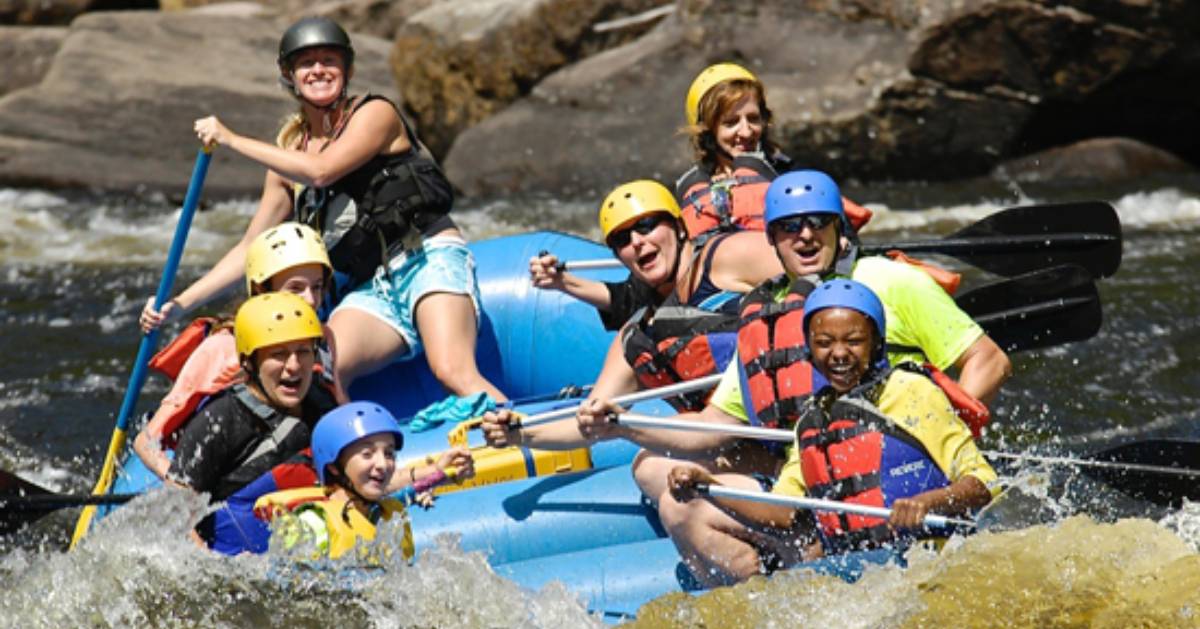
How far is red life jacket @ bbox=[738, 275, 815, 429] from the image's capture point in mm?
5109

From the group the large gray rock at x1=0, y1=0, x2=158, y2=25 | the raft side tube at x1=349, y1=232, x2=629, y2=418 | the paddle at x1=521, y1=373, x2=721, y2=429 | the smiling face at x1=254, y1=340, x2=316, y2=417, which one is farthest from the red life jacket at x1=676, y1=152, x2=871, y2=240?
the large gray rock at x1=0, y1=0, x2=158, y2=25

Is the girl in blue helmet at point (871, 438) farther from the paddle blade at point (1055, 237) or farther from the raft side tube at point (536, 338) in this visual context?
the paddle blade at point (1055, 237)

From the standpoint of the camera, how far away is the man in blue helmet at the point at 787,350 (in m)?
5.12

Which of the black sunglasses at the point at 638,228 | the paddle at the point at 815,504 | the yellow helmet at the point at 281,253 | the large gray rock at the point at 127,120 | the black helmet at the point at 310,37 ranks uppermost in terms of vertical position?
the black helmet at the point at 310,37

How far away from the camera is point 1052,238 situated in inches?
274

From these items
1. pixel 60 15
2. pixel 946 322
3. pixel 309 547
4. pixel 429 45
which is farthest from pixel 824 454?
pixel 60 15

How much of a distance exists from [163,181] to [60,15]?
3.45 metres

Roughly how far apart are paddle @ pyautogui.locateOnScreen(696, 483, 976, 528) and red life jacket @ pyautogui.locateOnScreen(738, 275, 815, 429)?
29 centimetres

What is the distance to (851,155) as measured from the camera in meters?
12.6

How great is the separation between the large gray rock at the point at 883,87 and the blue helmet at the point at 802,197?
23.1ft

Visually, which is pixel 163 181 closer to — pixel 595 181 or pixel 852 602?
pixel 595 181

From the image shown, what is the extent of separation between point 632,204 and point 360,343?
1.24m

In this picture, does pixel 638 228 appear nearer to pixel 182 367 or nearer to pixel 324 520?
pixel 324 520

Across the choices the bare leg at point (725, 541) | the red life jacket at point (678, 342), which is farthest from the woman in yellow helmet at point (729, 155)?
the bare leg at point (725, 541)
